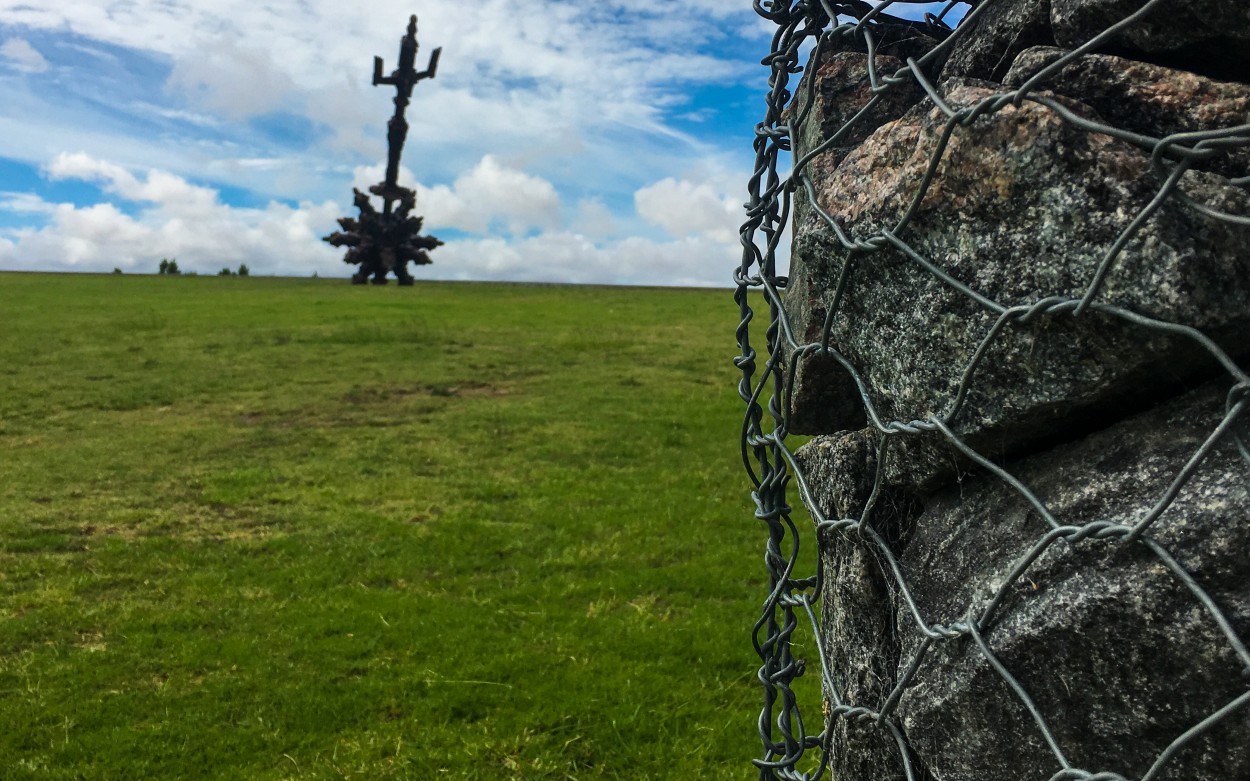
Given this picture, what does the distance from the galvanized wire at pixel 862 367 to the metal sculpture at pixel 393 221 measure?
39.7 meters

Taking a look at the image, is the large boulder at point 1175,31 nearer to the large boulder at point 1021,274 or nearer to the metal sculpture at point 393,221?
the large boulder at point 1021,274

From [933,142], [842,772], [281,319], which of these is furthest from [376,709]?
[281,319]

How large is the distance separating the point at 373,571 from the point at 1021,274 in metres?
7.40

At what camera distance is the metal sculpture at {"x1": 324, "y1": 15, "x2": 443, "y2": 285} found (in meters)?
40.4

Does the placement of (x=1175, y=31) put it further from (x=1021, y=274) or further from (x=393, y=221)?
(x=393, y=221)

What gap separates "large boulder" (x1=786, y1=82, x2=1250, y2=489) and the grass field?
3668 mm

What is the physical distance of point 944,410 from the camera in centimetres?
190

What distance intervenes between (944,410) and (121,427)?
14.6m

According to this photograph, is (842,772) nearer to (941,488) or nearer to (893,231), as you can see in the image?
(941,488)

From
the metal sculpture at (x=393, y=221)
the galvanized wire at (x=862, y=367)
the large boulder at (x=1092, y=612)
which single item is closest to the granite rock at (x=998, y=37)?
the galvanized wire at (x=862, y=367)

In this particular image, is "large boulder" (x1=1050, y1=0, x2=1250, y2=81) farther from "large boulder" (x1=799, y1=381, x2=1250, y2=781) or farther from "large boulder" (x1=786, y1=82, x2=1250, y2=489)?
"large boulder" (x1=799, y1=381, x2=1250, y2=781)

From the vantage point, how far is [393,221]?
41.3 m

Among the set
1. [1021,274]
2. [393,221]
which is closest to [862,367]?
[1021,274]

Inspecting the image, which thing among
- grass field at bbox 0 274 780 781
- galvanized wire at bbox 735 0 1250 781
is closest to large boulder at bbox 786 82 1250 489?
galvanized wire at bbox 735 0 1250 781
